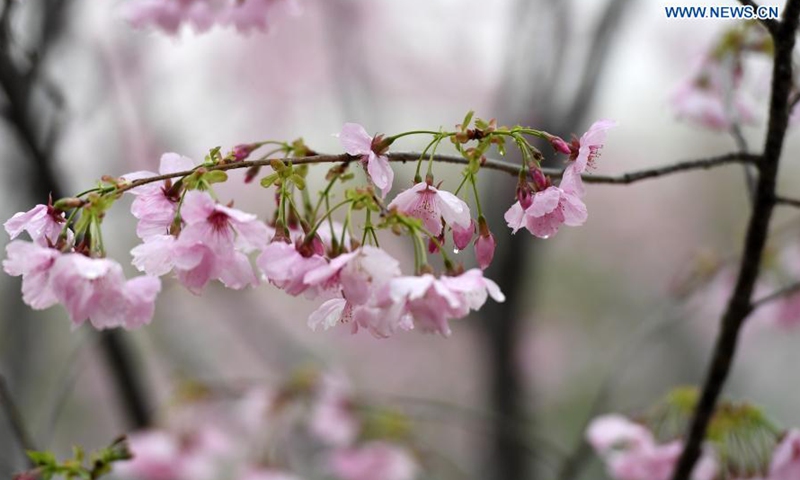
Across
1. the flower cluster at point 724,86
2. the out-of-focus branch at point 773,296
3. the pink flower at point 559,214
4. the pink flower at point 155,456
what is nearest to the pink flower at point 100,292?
the pink flower at point 559,214

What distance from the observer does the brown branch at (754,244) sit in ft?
2.79

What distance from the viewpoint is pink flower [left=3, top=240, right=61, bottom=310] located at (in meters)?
0.68

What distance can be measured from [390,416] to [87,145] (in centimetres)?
208

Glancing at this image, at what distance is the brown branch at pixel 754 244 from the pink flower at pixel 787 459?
10cm

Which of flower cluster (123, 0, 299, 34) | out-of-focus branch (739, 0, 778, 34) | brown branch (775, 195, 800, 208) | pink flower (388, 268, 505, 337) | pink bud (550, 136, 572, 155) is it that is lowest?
brown branch (775, 195, 800, 208)

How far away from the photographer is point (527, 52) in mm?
2684

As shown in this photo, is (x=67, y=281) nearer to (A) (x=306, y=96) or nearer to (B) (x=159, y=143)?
(B) (x=159, y=143)

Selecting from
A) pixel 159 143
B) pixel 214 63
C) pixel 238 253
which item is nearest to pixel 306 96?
pixel 214 63

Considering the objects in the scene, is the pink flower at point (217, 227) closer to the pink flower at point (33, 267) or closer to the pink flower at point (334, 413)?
the pink flower at point (33, 267)

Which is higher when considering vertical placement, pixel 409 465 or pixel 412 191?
pixel 412 191

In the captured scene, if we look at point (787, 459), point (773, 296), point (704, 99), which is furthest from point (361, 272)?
point (704, 99)

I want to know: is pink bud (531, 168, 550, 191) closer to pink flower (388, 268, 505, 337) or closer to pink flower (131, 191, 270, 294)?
pink flower (388, 268, 505, 337)

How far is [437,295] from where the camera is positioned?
0.67 m

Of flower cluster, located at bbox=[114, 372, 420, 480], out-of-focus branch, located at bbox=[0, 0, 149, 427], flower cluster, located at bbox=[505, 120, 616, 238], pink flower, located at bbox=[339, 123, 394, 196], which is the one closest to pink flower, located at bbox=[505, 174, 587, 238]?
flower cluster, located at bbox=[505, 120, 616, 238]
